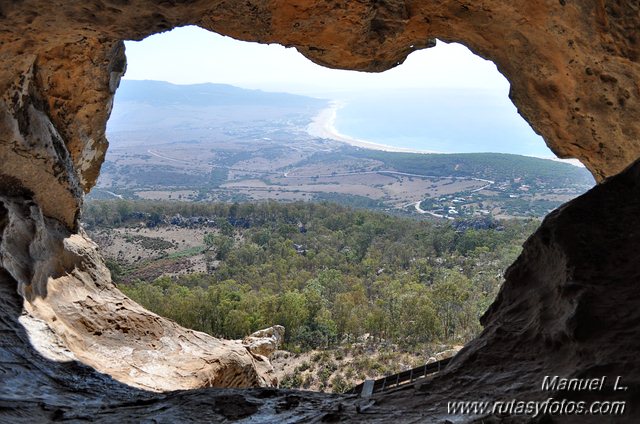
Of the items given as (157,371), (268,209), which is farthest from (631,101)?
(268,209)

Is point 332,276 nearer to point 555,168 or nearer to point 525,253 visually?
point 525,253

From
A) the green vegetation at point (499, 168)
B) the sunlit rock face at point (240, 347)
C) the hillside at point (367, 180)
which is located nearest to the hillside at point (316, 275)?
the sunlit rock face at point (240, 347)

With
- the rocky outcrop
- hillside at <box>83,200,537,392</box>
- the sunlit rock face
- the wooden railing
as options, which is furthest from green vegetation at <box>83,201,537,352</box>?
the wooden railing

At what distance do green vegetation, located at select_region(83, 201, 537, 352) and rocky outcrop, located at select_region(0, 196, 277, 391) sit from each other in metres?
20.1

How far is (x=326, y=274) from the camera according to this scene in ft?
165

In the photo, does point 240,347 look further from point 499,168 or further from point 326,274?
point 499,168

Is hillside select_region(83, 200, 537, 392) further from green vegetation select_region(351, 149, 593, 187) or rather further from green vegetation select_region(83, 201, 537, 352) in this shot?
green vegetation select_region(351, 149, 593, 187)

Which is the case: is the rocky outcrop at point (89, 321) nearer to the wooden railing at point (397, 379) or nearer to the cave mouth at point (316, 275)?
the wooden railing at point (397, 379)

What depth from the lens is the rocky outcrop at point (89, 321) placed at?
748 centimetres

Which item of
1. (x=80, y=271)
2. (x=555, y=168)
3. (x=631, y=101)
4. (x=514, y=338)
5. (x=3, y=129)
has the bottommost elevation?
(x=80, y=271)

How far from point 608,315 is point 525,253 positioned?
1787 mm

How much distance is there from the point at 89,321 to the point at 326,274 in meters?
41.5

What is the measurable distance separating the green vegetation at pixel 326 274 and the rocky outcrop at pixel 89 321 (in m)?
20.1

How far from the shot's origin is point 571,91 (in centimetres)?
882
